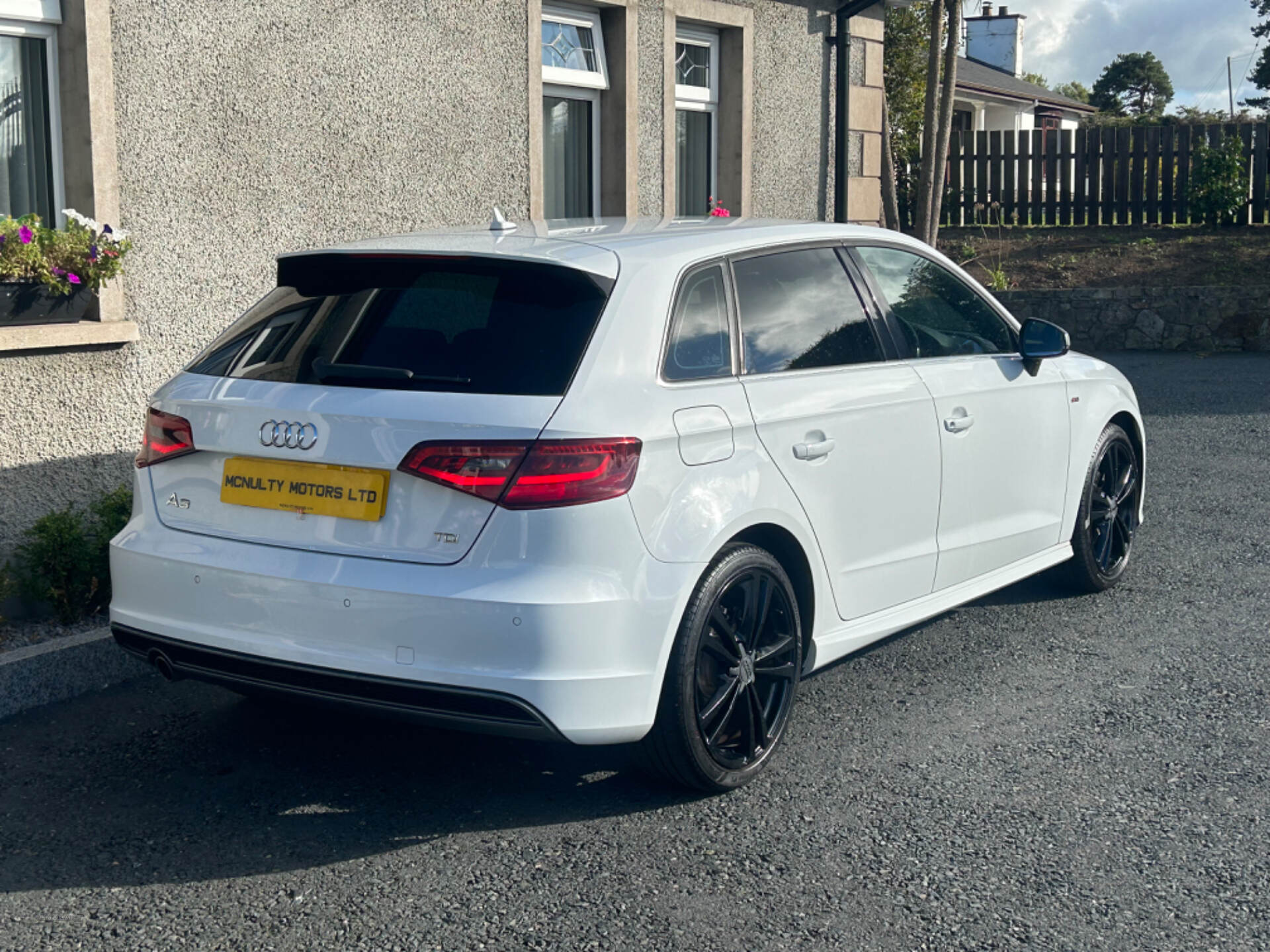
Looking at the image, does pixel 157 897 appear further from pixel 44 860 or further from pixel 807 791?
pixel 807 791

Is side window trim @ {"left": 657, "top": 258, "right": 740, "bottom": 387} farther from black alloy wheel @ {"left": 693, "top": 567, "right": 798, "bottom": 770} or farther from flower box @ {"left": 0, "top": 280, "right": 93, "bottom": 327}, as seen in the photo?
flower box @ {"left": 0, "top": 280, "right": 93, "bottom": 327}

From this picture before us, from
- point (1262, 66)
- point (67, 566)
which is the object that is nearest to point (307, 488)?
point (67, 566)

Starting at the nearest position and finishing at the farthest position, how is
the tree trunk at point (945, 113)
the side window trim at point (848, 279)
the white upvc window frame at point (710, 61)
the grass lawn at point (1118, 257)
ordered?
1. the side window trim at point (848, 279)
2. the white upvc window frame at point (710, 61)
3. the tree trunk at point (945, 113)
4. the grass lawn at point (1118, 257)

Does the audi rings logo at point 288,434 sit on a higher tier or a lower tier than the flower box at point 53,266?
lower

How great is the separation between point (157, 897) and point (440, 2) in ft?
20.2

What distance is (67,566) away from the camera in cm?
593

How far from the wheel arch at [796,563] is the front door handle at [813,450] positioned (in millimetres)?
244

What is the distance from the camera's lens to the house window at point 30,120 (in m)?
6.62

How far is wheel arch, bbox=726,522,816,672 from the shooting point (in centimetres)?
434

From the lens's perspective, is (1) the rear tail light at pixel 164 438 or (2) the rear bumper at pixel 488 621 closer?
(2) the rear bumper at pixel 488 621

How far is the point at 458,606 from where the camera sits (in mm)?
3680

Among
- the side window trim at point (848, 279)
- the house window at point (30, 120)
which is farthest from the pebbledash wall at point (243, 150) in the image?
the side window trim at point (848, 279)

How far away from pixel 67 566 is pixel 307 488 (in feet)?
8.18

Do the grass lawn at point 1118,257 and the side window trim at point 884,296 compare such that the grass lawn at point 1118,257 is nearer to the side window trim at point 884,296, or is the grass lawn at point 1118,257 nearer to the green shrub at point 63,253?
the side window trim at point 884,296
